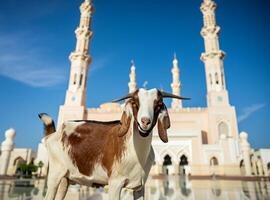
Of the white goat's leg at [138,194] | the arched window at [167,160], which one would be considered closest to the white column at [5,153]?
the white goat's leg at [138,194]

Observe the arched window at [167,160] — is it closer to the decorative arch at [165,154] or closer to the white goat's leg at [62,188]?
the decorative arch at [165,154]

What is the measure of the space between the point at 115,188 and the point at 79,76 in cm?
2302

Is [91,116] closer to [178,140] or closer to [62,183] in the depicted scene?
[178,140]

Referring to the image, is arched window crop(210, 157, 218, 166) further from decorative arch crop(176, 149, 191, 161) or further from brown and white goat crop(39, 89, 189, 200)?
brown and white goat crop(39, 89, 189, 200)

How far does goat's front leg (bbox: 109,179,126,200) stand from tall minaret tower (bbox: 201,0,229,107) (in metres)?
21.2

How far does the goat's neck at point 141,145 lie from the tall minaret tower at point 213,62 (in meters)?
21.0

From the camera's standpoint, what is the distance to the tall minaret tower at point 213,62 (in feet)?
67.5

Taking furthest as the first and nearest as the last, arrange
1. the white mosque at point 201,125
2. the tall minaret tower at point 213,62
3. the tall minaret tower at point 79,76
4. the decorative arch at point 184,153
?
the tall minaret tower at point 79,76 → the tall minaret tower at point 213,62 → the decorative arch at point 184,153 → the white mosque at point 201,125

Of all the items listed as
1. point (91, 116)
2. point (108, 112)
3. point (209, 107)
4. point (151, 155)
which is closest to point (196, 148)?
point (209, 107)

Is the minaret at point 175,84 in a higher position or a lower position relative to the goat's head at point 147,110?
higher

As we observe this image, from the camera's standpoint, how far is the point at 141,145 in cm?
107

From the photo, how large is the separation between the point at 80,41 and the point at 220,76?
17.1 meters

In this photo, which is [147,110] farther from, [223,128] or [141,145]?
[223,128]

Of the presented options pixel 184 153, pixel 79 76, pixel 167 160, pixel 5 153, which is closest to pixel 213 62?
pixel 184 153
